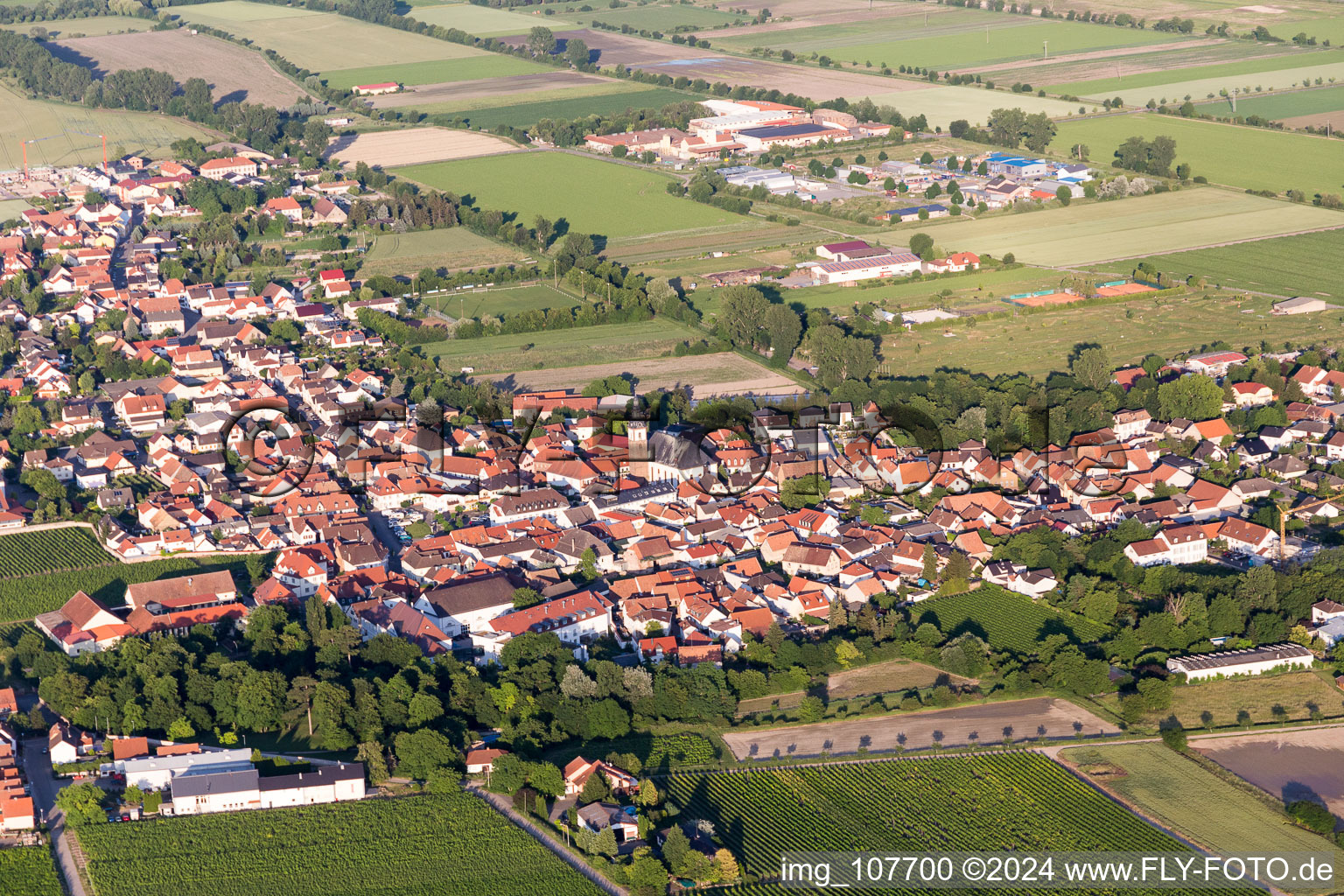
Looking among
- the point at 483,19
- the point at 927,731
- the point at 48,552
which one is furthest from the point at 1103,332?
the point at 483,19

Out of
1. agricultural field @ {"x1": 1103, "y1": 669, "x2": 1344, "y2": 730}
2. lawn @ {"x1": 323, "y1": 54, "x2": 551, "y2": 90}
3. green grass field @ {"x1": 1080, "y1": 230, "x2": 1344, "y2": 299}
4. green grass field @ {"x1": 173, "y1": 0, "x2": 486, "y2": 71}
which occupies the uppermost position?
green grass field @ {"x1": 173, "y1": 0, "x2": 486, "y2": 71}

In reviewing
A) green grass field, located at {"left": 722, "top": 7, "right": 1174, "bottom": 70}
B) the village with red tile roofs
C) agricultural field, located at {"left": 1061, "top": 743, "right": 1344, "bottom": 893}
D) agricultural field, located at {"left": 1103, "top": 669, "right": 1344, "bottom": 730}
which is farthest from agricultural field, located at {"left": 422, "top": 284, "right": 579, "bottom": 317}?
green grass field, located at {"left": 722, "top": 7, "right": 1174, "bottom": 70}

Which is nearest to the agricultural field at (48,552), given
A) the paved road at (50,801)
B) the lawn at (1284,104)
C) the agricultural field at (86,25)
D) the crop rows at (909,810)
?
the paved road at (50,801)

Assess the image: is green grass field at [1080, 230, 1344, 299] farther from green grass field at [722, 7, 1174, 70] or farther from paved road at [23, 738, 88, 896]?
paved road at [23, 738, 88, 896]

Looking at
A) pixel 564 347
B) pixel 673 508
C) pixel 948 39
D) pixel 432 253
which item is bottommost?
pixel 673 508

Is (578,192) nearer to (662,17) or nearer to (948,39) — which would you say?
(948,39)

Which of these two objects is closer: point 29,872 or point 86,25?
point 29,872

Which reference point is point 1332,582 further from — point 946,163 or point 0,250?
point 0,250
